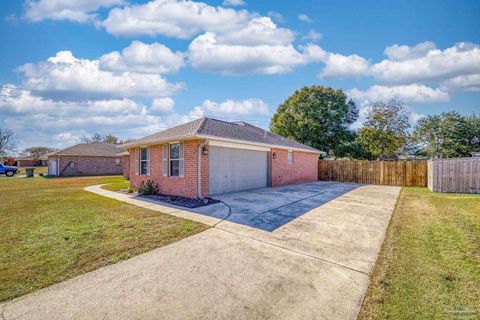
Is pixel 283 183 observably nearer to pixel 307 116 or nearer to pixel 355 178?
pixel 355 178

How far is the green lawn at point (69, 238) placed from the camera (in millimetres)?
3587

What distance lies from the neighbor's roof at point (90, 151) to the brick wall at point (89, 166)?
1.70 feet

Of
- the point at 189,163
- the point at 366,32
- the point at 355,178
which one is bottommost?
the point at 355,178

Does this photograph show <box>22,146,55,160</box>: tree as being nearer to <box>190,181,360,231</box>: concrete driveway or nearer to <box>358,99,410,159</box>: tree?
<box>190,181,360,231</box>: concrete driveway

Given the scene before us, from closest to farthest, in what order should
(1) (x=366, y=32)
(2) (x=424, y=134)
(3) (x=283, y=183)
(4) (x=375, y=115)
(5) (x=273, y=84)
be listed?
(1) (x=366, y=32)
(3) (x=283, y=183)
(5) (x=273, y=84)
(4) (x=375, y=115)
(2) (x=424, y=134)

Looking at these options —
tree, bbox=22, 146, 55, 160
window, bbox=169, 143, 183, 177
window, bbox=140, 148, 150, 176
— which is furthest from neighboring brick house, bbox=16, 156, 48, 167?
window, bbox=169, 143, 183, 177

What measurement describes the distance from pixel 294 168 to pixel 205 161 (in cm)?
862

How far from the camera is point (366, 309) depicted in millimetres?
2793

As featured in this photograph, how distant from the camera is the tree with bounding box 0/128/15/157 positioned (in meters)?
41.1

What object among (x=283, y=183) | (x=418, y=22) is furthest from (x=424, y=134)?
(x=283, y=183)

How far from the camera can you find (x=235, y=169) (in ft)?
38.1

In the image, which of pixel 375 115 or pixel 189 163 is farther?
pixel 375 115

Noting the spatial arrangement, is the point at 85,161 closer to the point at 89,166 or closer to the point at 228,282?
the point at 89,166

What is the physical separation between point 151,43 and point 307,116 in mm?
18437
